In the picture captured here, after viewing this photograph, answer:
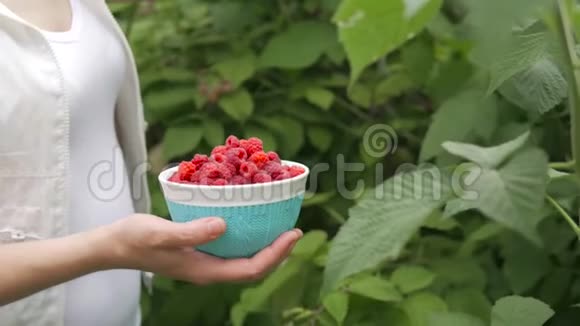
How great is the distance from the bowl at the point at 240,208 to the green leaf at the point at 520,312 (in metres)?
0.22

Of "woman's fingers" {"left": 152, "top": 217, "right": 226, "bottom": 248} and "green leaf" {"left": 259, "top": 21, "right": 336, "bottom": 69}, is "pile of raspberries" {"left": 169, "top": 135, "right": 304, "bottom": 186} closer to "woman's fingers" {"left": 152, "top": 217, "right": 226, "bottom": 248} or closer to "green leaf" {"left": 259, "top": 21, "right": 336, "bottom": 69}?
"woman's fingers" {"left": 152, "top": 217, "right": 226, "bottom": 248}

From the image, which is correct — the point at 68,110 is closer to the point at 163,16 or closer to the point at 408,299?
the point at 408,299

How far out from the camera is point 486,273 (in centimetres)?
125

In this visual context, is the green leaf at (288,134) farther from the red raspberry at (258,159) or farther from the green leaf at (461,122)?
the red raspberry at (258,159)

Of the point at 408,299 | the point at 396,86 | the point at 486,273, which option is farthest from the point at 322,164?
the point at 408,299

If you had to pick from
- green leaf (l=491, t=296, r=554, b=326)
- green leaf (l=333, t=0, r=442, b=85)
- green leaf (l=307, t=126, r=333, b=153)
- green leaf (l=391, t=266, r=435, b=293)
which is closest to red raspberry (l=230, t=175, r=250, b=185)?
green leaf (l=333, t=0, r=442, b=85)

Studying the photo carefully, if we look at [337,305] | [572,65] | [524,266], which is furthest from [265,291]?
[572,65]

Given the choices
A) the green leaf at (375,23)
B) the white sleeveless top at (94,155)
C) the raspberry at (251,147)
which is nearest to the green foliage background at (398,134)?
the green leaf at (375,23)

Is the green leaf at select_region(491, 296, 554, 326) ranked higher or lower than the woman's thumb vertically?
lower

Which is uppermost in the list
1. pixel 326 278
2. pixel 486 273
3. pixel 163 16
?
pixel 163 16

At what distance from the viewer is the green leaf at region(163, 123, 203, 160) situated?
57.3 inches

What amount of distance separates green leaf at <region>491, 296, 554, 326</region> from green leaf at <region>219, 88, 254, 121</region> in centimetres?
73

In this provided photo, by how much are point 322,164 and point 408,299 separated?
1.88 ft

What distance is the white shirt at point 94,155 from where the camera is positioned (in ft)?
2.89
